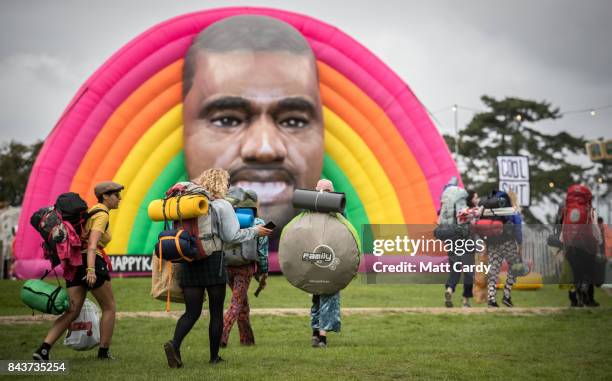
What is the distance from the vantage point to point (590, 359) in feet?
23.0

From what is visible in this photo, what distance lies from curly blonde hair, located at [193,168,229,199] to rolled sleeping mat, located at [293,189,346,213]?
0.93 m

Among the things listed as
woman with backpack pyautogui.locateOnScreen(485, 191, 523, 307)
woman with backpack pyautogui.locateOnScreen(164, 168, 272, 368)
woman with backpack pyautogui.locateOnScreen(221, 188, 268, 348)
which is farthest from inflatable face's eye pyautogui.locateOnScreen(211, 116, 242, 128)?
woman with backpack pyautogui.locateOnScreen(164, 168, 272, 368)

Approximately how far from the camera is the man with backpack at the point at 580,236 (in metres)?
11.0

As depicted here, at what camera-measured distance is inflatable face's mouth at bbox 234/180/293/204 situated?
57.5 ft

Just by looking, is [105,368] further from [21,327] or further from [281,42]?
[281,42]

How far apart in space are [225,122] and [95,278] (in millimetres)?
11445

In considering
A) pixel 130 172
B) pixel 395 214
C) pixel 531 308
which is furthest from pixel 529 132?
pixel 531 308

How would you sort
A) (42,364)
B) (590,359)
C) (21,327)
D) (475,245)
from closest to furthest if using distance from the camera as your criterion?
(42,364)
(590,359)
(21,327)
(475,245)

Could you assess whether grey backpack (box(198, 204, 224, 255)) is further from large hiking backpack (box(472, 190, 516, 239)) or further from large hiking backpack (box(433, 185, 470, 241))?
large hiking backpack (box(472, 190, 516, 239))

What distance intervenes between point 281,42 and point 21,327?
417 inches

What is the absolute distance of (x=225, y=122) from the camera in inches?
699

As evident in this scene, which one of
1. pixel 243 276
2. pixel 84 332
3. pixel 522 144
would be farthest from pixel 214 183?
pixel 522 144

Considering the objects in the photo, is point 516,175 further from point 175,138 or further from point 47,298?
point 47,298

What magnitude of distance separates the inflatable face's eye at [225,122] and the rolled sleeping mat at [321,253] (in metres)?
10.6
